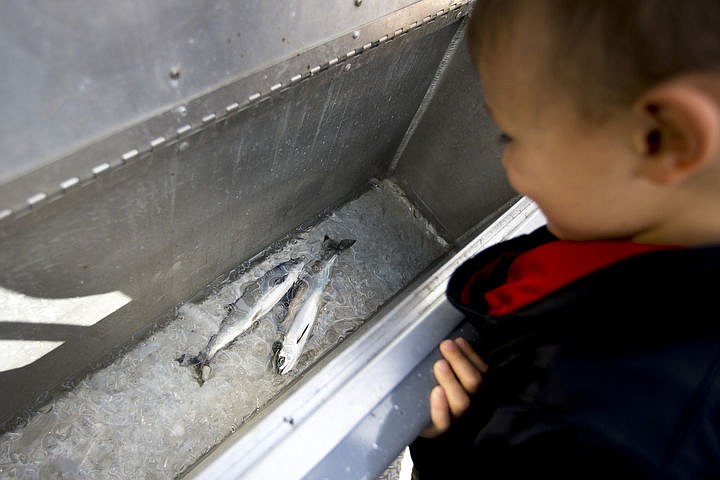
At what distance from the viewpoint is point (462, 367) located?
2.81ft

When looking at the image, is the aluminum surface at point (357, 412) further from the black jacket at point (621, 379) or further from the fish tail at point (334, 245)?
the fish tail at point (334, 245)

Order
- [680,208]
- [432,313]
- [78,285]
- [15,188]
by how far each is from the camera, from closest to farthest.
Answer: [680,208] → [15,188] → [432,313] → [78,285]

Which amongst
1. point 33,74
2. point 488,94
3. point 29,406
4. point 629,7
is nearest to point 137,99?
point 33,74

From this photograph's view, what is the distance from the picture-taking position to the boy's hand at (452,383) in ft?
2.71

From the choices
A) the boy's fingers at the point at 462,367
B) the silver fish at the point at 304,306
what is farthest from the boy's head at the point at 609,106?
the silver fish at the point at 304,306

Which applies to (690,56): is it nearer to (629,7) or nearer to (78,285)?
(629,7)

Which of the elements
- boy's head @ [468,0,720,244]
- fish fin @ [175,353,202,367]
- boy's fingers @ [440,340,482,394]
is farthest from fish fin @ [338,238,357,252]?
boy's head @ [468,0,720,244]

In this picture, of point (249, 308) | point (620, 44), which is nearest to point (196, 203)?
point (249, 308)

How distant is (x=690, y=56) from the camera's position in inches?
15.1

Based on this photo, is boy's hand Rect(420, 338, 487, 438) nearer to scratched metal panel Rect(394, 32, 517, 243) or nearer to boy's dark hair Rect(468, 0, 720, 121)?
boy's dark hair Rect(468, 0, 720, 121)

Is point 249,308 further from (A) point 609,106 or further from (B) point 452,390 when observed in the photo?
(A) point 609,106

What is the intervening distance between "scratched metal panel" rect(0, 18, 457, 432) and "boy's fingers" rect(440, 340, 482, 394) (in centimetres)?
60

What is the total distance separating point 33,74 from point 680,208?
773 mm

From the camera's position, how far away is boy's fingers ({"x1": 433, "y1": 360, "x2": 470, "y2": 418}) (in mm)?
825
